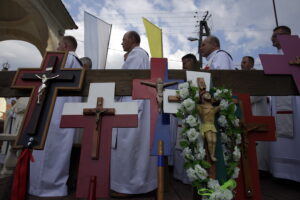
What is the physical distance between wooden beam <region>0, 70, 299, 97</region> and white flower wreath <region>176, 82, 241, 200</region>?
0.31m

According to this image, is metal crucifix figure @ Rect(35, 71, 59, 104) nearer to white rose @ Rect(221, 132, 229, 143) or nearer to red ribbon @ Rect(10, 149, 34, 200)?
red ribbon @ Rect(10, 149, 34, 200)

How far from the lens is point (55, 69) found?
210 centimetres

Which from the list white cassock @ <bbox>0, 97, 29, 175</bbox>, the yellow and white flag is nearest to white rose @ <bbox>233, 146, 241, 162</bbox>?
the yellow and white flag

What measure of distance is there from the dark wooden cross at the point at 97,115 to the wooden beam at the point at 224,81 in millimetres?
201

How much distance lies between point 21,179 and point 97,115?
0.67m

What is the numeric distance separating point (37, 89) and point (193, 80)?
4.34 ft

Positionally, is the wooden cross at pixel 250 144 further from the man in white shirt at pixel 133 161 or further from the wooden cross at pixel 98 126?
the man in white shirt at pixel 133 161

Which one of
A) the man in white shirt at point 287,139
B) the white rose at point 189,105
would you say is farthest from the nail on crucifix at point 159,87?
the man in white shirt at point 287,139

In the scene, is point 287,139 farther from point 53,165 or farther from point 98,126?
point 53,165

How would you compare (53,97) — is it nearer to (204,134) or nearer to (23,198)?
(23,198)

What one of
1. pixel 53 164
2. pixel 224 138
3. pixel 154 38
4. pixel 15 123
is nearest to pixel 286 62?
pixel 224 138

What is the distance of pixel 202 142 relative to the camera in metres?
1.61

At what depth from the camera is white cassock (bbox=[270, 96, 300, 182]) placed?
317cm

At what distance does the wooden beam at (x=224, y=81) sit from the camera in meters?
1.96
